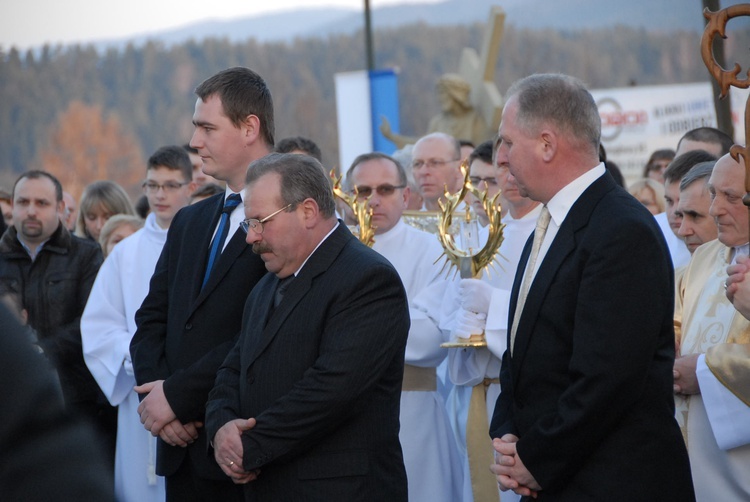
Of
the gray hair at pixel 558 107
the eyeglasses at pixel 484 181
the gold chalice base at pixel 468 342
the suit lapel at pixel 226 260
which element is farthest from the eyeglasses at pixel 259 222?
the eyeglasses at pixel 484 181

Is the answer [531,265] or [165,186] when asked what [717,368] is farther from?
[165,186]

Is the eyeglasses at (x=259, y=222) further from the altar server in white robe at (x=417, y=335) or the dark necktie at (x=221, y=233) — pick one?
the altar server in white robe at (x=417, y=335)

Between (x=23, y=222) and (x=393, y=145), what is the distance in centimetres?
664

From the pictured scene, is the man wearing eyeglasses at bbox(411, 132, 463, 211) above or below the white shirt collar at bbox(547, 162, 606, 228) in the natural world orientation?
below

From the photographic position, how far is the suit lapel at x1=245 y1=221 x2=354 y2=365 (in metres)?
3.99

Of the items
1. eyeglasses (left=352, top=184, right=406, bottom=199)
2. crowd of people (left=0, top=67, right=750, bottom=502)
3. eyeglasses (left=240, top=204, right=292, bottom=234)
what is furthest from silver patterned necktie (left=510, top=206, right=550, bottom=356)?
eyeglasses (left=352, top=184, right=406, bottom=199)

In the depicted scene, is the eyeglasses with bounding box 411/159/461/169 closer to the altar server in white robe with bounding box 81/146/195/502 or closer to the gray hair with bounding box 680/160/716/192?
the altar server in white robe with bounding box 81/146/195/502

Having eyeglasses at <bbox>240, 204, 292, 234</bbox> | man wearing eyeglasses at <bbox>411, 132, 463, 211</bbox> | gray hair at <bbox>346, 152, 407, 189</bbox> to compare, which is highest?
eyeglasses at <bbox>240, 204, 292, 234</bbox>

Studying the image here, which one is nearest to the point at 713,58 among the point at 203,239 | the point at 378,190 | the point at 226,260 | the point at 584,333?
the point at 584,333

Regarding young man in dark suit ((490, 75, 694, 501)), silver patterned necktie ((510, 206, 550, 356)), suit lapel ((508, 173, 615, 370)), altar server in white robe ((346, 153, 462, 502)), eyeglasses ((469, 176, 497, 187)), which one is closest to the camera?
young man in dark suit ((490, 75, 694, 501))

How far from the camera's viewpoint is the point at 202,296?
14.7ft

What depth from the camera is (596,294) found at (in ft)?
10.9

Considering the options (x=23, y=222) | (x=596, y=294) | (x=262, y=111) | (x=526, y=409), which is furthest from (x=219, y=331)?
(x=23, y=222)

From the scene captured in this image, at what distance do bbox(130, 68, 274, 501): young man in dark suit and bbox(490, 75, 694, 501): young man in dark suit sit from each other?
139cm
